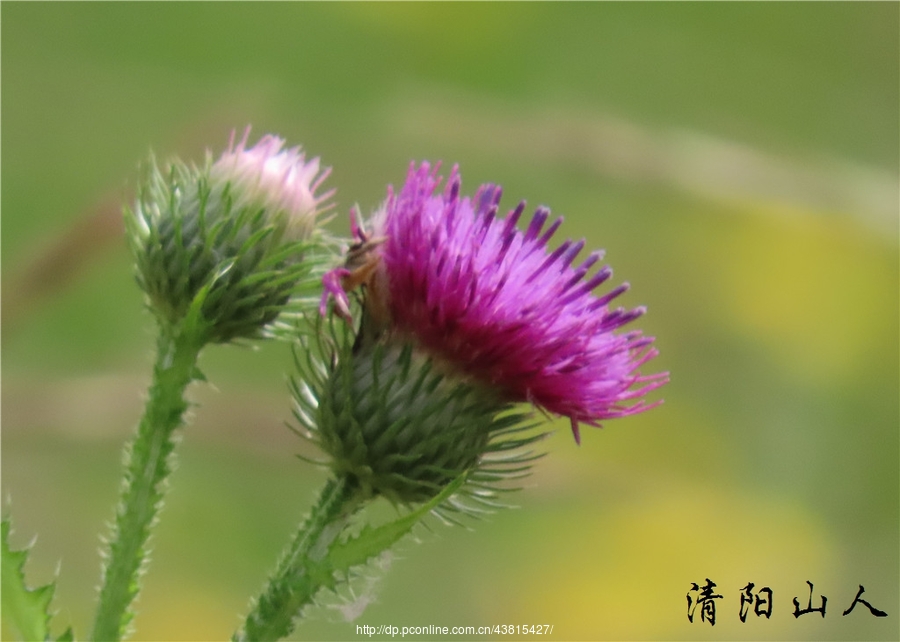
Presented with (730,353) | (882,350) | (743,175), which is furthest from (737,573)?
(743,175)

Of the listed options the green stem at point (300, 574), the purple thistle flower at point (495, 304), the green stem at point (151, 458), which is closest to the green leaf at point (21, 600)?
the green stem at point (151, 458)

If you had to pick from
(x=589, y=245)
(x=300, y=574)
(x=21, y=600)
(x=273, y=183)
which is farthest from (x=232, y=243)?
(x=589, y=245)

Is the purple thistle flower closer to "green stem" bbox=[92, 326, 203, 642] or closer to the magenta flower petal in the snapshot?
the magenta flower petal

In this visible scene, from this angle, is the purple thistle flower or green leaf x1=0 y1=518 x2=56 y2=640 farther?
the purple thistle flower

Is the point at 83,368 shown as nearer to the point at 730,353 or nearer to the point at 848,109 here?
the point at 730,353

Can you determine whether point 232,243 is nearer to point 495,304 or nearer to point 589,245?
point 495,304

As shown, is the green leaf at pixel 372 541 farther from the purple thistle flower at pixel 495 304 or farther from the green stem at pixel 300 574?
the purple thistle flower at pixel 495 304

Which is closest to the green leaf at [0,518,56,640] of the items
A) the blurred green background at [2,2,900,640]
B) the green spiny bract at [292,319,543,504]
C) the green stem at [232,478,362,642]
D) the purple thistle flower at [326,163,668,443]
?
the green stem at [232,478,362,642]
